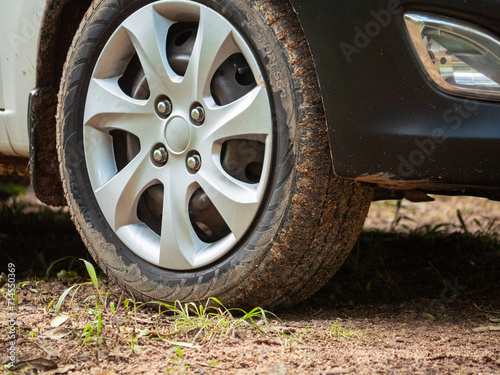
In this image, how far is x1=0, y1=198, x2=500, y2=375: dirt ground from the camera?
1.55m

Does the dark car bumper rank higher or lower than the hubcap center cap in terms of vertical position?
higher

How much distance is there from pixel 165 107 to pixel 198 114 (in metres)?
0.13

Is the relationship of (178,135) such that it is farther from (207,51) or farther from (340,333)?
A: (340,333)

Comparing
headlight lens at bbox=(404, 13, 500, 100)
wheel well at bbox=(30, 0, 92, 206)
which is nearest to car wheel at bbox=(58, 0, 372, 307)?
wheel well at bbox=(30, 0, 92, 206)

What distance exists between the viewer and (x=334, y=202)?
5.89ft

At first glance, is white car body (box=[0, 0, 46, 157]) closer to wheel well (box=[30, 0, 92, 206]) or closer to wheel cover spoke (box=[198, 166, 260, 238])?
wheel well (box=[30, 0, 92, 206])

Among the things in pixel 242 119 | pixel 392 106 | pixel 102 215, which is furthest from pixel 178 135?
pixel 392 106

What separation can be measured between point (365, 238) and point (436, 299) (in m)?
0.95

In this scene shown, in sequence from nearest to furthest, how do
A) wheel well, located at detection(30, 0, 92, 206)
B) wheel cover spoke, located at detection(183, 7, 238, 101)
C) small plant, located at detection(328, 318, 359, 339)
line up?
small plant, located at detection(328, 318, 359, 339), wheel cover spoke, located at detection(183, 7, 238, 101), wheel well, located at detection(30, 0, 92, 206)

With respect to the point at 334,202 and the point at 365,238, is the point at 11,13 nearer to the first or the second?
the point at 334,202

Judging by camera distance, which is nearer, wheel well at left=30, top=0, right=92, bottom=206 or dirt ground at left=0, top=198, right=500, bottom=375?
dirt ground at left=0, top=198, right=500, bottom=375

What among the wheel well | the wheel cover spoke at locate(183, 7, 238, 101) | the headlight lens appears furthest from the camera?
the wheel well

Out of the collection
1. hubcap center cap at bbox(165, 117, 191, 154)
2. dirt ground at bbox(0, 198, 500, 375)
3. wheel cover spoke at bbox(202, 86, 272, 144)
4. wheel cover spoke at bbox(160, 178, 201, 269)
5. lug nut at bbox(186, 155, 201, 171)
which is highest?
wheel cover spoke at bbox(202, 86, 272, 144)

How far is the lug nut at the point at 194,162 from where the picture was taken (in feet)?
6.36
